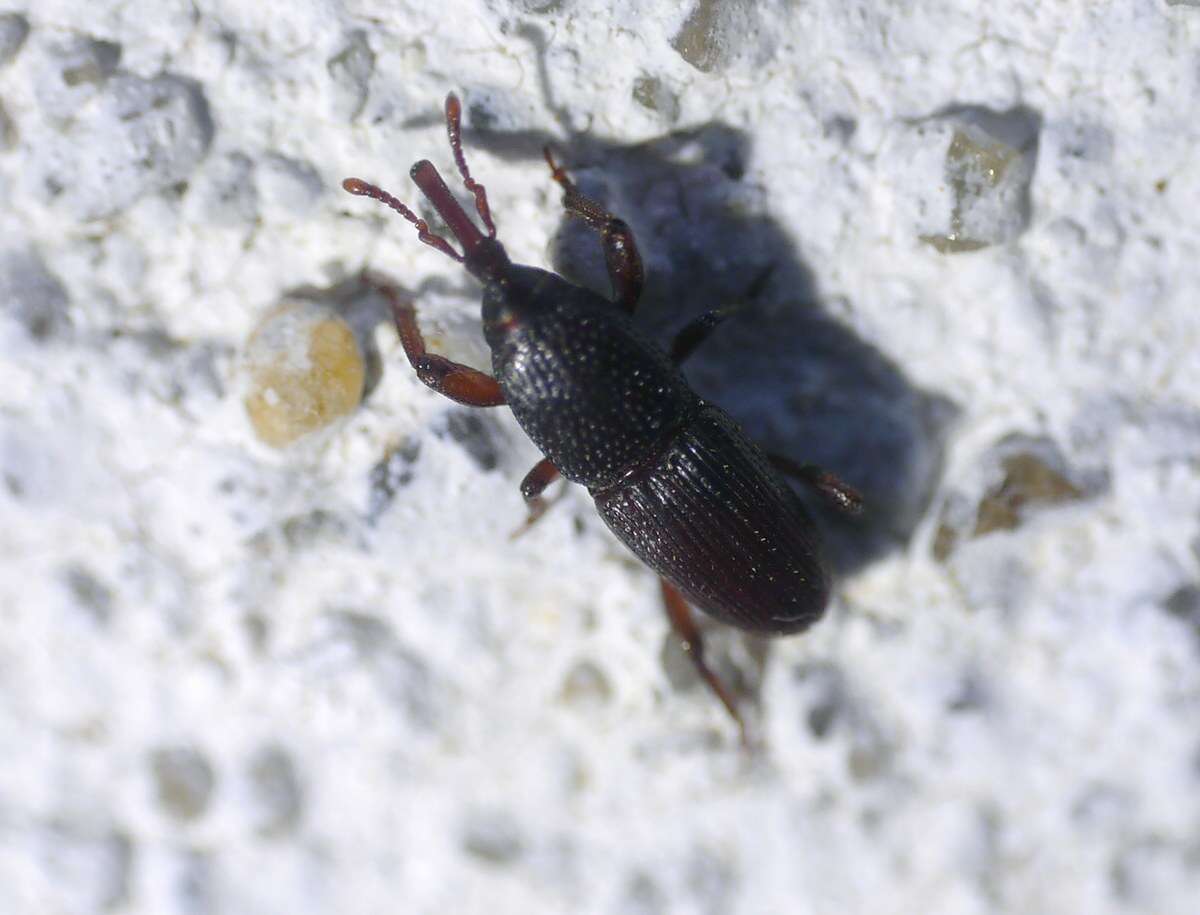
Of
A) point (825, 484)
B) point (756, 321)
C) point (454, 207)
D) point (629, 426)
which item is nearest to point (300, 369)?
point (454, 207)

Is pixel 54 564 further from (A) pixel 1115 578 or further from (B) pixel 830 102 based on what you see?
(A) pixel 1115 578

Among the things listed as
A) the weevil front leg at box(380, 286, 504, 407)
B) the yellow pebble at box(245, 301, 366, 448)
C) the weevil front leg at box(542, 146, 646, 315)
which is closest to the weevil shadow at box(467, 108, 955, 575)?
the weevil front leg at box(542, 146, 646, 315)

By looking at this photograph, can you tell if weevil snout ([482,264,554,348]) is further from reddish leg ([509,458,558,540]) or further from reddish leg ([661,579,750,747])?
reddish leg ([661,579,750,747])

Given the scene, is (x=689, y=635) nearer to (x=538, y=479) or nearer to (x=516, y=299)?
(x=538, y=479)

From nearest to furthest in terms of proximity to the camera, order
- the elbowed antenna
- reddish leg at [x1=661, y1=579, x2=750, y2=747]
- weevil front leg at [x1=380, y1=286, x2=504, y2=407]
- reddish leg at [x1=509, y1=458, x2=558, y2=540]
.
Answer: the elbowed antenna → weevil front leg at [x1=380, y1=286, x2=504, y2=407] → reddish leg at [x1=509, y1=458, x2=558, y2=540] → reddish leg at [x1=661, y1=579, x2=750, y2=747]

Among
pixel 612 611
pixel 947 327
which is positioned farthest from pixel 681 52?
pixel 612 611

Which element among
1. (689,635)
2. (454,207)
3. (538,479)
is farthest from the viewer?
(689,635)
